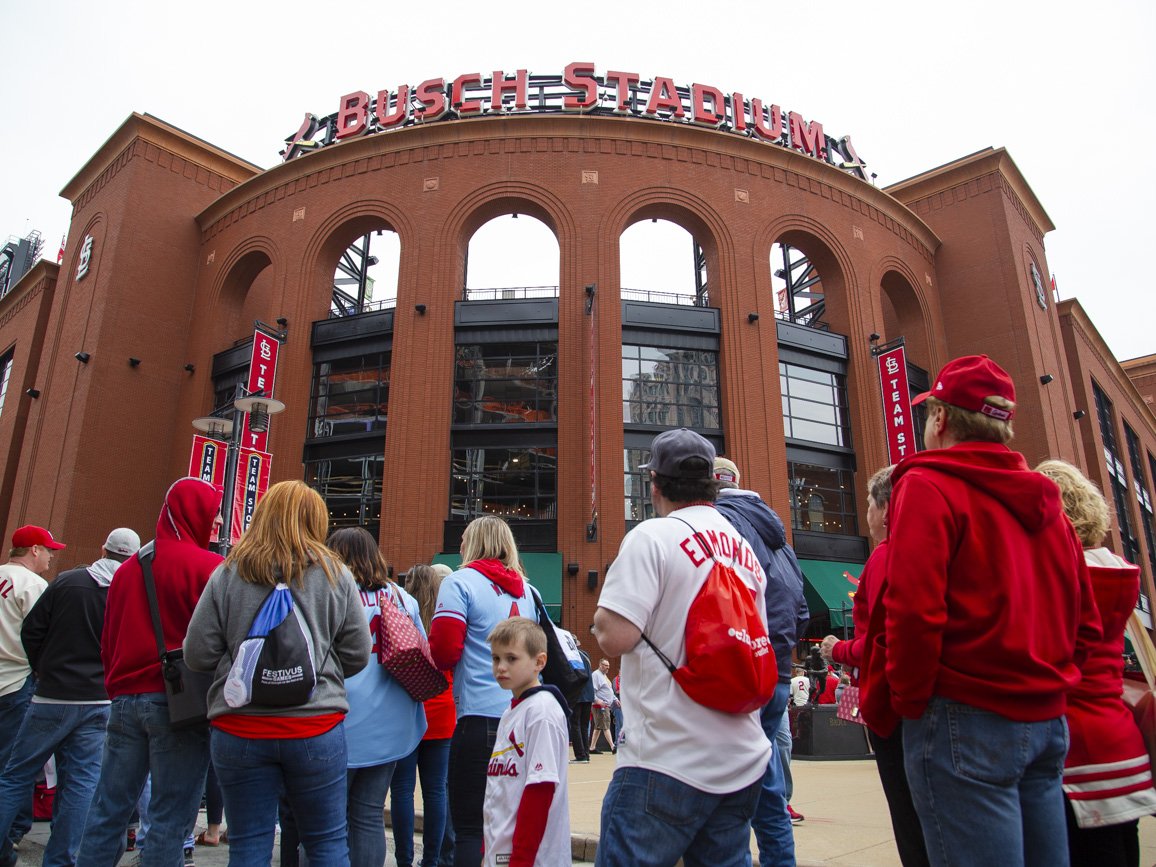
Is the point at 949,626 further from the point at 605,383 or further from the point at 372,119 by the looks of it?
the point at 372,119

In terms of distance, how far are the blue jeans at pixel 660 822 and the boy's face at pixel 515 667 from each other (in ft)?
4.04

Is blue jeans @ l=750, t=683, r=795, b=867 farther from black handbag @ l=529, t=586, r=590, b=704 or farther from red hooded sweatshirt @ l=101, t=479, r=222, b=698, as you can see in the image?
red hooded sweatshirt @ l=101, t=479, r=222, b=698

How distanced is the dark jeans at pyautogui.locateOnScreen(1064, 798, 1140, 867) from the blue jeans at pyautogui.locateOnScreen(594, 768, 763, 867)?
151 cm

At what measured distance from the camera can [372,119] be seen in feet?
87.6

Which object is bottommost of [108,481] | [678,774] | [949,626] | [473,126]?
[678,774]

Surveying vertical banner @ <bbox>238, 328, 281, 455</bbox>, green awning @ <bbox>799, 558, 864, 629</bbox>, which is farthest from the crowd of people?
vertical banner @ <bbox>238, 328, 281, 455</bbox>

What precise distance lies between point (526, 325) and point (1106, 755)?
21315 mm

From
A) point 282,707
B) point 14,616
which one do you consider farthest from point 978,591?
point 14,616

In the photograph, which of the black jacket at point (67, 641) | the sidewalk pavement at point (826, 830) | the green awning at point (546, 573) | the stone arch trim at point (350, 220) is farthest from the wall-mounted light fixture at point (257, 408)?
the stone arch trim at point (350, 220)

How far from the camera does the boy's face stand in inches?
144

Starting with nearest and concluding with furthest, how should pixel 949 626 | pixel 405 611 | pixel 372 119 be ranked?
pixel 949 626 → pixel 405 611 → pixel 372 119

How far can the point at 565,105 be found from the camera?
83.8 feet

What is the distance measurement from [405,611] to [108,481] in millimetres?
24521

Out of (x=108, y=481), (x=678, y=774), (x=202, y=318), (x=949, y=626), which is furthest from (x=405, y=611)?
(x=202, y=318)
